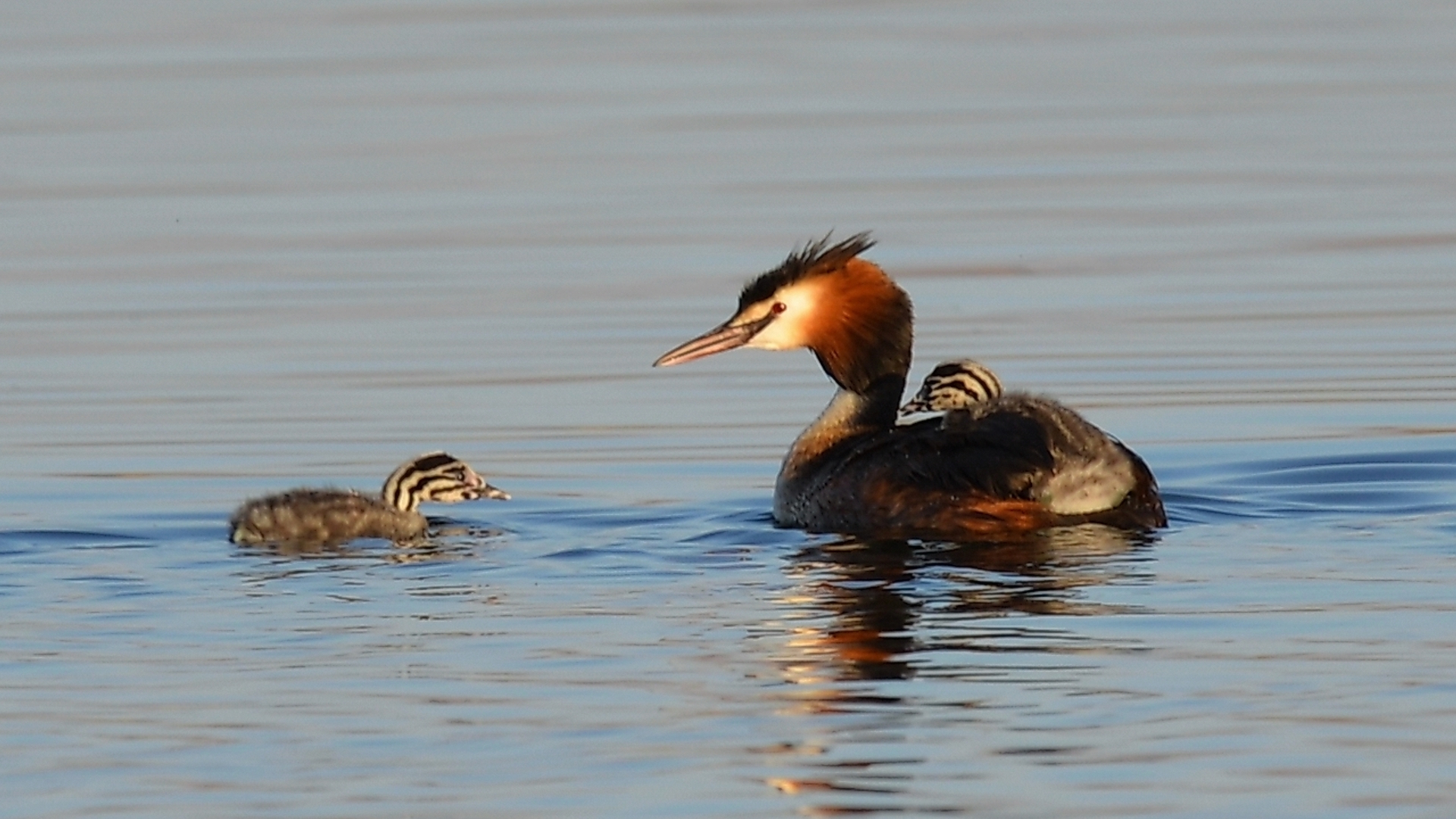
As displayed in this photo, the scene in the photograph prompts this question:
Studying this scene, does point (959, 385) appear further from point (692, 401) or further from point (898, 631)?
point (898, 631)

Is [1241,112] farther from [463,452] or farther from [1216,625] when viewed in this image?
[1216,625]

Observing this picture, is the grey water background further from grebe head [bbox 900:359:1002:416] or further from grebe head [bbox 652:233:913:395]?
grebe head [bbox 900:359:1002:416]

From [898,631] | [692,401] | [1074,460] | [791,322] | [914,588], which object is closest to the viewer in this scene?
[898,631]

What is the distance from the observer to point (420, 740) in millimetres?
7594

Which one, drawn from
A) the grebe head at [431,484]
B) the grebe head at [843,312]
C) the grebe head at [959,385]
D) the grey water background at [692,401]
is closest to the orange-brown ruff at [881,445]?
the grebe head at [843,312]

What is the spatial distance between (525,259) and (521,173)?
2990 mm

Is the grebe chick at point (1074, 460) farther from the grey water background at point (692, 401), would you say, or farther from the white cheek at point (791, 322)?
the white cheek at point (791, 322)

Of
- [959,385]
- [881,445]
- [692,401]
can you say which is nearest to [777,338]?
[959,385]

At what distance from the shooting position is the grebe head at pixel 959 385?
1221 centimetres

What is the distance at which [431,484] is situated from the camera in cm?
1151

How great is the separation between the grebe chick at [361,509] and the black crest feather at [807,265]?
1.35m

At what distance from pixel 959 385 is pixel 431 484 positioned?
209cm

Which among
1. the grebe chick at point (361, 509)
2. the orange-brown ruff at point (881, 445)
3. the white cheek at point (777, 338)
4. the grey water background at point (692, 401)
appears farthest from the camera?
the white cheek at point (777, 338)

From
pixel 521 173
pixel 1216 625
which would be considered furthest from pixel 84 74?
pixel 1216 625
